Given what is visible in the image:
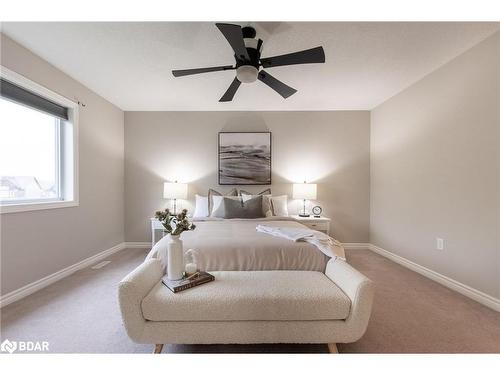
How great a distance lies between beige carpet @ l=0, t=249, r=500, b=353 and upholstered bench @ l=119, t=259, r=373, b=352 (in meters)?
0.22

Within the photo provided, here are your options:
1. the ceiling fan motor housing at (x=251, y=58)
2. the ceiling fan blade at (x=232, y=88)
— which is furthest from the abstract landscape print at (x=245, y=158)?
the ceiling fan motor housing at (x=251, y=58)

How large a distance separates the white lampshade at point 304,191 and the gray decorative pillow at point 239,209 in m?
0.75

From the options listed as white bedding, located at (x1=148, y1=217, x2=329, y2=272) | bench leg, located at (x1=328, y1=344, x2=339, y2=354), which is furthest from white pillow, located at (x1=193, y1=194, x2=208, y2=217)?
bench leg, located at (x1=328, y1=344, x2=339, y2=354)

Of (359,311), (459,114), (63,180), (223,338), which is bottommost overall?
(223,338)

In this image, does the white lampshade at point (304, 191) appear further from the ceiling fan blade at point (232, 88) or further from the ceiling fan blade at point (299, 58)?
the ceiling fan blade at point (299, 58)

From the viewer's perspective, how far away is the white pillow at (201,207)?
3387 mm

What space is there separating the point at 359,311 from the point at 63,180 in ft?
11.3

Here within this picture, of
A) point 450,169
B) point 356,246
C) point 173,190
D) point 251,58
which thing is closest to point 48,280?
point 173,190

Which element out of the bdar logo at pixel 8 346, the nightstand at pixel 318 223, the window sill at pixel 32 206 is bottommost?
the bdar logo at pixel 8 346

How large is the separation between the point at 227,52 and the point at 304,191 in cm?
226

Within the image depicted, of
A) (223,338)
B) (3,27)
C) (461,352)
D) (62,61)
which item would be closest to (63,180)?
(62,61)

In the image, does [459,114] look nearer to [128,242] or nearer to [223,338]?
[223,338]

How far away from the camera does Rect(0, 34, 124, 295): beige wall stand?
78.1 inches
